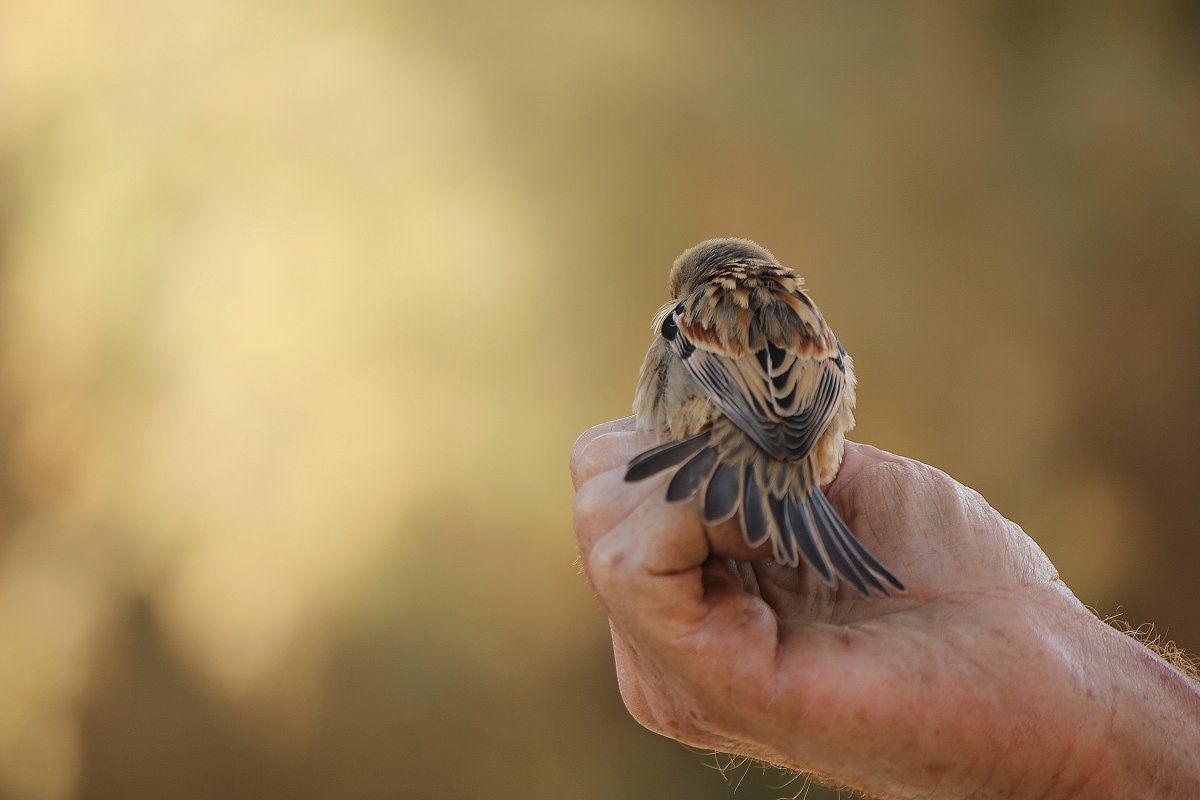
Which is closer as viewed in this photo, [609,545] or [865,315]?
[609,545]

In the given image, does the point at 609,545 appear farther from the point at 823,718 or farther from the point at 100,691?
the point at 100,691

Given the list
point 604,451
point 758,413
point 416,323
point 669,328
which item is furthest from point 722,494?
point 416,323

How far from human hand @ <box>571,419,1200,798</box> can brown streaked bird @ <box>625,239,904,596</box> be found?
0.21 feet

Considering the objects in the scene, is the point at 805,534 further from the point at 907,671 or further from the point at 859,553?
the point at 907,671

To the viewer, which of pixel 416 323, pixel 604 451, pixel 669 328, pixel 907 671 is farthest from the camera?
pixel 416 323

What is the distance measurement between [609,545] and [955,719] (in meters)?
0.45

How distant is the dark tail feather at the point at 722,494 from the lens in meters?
1.10

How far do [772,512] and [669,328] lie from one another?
44 cm

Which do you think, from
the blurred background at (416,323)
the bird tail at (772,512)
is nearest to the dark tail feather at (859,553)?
the bird tail at (772,512)

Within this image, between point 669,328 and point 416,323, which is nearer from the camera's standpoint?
point 669,328

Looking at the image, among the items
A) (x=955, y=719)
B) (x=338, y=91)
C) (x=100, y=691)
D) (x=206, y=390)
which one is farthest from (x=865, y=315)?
(x=100, y=691)

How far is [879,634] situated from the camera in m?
1.18

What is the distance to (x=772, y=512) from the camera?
117 centimetres

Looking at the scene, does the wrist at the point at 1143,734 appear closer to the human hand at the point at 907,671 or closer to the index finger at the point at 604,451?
the human hand at the point at 907,671
